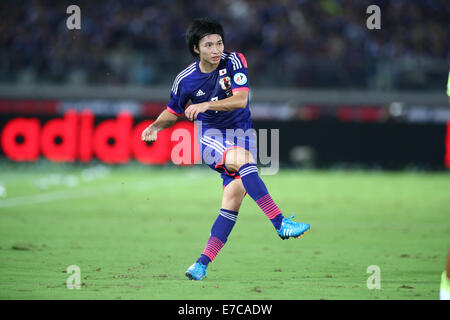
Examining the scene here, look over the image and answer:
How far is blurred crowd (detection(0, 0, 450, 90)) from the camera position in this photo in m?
19.7

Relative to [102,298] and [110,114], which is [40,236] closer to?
[102,298]

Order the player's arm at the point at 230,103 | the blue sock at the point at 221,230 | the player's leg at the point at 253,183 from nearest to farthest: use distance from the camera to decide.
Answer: the player's arm at the point at 230,103 → the player's leg at the point at 253,183 → the blue sock at the point at 221,230

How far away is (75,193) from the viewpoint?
14.4 metres

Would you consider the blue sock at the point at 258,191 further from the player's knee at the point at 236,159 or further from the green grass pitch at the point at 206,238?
the green grass pitch at the point at 206,238

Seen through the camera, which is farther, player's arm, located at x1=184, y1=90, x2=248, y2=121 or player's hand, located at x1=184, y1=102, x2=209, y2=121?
player's arm, located at x1=184, y1=90, x2=248, y2=121

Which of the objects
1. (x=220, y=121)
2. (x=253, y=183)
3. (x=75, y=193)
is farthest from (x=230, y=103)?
(x=75, y=193)

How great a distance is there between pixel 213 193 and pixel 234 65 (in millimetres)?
8951

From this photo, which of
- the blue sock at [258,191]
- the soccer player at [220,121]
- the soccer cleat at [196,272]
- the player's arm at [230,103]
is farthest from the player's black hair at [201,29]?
the soccer cleat at [196,272]

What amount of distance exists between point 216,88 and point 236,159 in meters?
0.69

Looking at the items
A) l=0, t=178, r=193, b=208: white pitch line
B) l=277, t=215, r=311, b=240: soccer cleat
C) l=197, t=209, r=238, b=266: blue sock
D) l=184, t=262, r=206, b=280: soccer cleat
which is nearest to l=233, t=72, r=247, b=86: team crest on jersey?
l=197, t=209, r=238, b=266: blue sock

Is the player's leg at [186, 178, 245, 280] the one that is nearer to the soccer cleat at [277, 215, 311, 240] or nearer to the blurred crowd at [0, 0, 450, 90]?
the soccer cleat at [277, 215, 311, 240]

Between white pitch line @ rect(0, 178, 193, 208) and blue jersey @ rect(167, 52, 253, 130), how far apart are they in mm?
6681

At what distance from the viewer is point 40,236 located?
861cm

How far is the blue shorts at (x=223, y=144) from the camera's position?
233 inches
